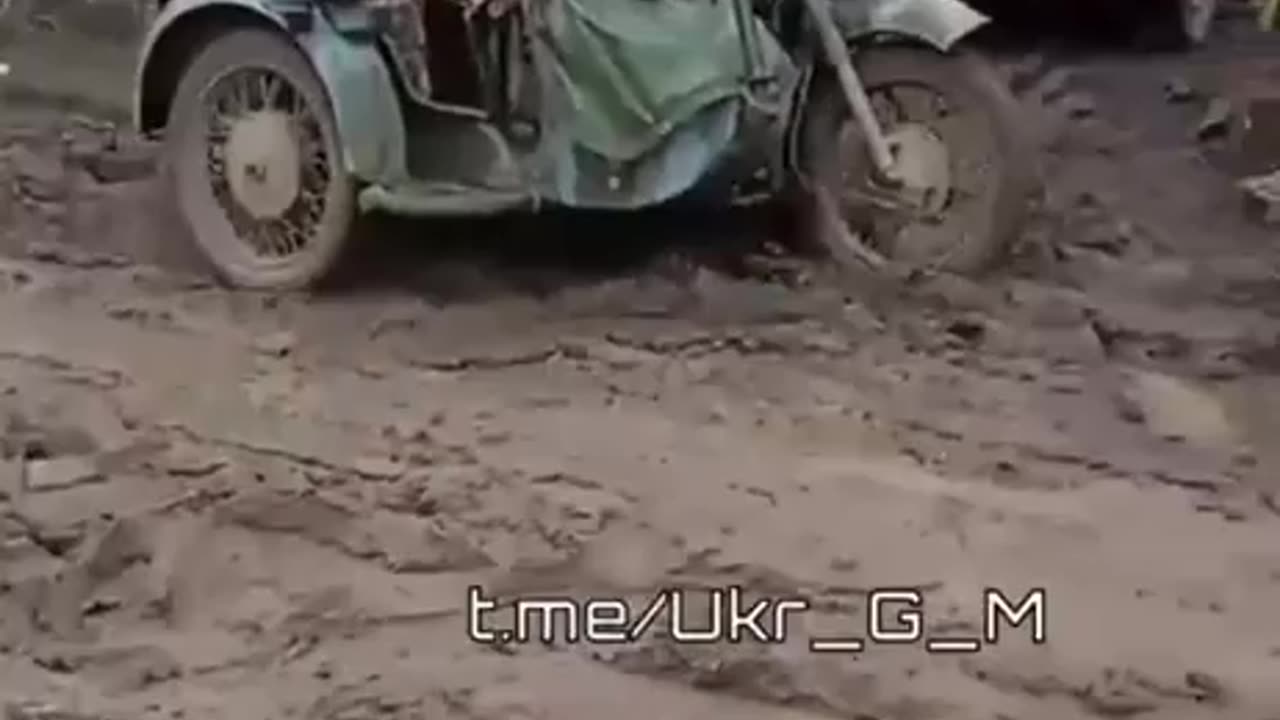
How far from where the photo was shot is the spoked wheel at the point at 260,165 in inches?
76.8

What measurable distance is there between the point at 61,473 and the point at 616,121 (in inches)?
22.7

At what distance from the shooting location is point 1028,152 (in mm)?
1969

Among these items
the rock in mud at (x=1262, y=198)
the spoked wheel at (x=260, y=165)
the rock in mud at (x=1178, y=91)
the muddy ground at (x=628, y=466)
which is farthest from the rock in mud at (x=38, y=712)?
the rock in mud at (x=1178, y=91)

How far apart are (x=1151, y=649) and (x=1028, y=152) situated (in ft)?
2.48

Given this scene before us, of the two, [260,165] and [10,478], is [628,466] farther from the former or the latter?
[260,165]

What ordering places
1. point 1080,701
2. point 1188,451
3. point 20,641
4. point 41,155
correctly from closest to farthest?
point 1080,701
point 20,641
point 1188,451
point 41,155

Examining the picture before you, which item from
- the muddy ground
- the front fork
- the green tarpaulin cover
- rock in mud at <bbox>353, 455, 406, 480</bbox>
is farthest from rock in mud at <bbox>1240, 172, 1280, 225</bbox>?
rock in mud at <bbox>353, 455, 406, 480</bbox>

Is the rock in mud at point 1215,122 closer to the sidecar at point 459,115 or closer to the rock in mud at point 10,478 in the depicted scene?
the sidecar at point 459,115

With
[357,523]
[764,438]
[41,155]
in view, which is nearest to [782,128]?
[764,438]

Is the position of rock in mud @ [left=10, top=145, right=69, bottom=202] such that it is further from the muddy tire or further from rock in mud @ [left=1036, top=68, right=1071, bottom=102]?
rock in mud @ [left=1036, top=68, right=1071, bottom=102]

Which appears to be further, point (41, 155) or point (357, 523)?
point (41, 155)

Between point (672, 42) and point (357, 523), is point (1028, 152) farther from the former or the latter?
point (357, 523)

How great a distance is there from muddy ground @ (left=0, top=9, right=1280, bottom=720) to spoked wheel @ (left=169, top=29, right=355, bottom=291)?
5cm

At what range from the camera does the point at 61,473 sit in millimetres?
1600
